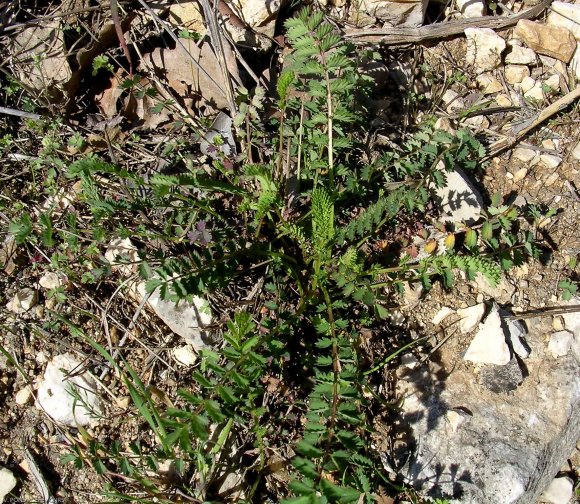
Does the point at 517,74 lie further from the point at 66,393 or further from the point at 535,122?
the point at 66,393

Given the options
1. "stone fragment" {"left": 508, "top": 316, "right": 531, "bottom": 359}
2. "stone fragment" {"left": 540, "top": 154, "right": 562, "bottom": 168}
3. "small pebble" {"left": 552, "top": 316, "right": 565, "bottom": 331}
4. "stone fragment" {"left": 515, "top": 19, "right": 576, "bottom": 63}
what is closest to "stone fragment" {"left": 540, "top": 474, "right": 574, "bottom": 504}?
"stone fragment" {"left": 508, "top": 316, "right": 531, "bottom": 359}

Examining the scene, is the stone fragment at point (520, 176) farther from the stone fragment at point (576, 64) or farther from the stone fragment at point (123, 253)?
the stone fragment at point (123, 253)

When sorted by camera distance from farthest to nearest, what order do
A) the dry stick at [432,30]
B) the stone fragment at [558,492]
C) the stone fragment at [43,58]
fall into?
1. the dry stick at [432,30]
2. the stone fragment at [43,58]
3. the stone fragment at [558,492]

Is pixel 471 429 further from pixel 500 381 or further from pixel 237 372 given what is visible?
pixel 237 372

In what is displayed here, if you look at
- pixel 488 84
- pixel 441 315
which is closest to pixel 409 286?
pixel 441 315

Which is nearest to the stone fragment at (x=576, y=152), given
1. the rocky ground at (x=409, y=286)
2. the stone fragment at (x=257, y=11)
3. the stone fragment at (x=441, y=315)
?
the rocky ground at (x=409, y=286)

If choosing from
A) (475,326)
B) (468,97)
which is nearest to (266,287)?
(475,326)

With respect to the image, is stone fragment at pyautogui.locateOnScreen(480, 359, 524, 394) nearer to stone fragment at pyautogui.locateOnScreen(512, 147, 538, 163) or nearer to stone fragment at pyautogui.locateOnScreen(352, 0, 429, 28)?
stone fragment at pyautogui.locateOnScreen(512, 147, 538, 163)
